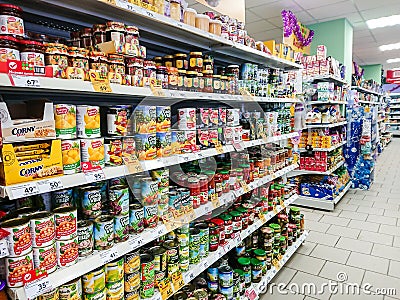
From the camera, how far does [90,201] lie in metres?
1.29

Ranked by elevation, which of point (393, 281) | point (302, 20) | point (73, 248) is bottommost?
point (393, 281)

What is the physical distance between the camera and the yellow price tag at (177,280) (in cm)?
165

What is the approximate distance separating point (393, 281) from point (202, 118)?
2464 millimetres

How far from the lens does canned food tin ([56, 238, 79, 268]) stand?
3.67 feet

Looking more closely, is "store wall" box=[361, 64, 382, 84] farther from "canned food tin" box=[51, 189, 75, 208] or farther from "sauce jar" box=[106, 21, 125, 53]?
"canned food tin" box=[51, 189, 75, 208]

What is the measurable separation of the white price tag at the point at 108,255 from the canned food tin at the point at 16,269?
0.30 meters

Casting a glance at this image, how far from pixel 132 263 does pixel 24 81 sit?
0.95m

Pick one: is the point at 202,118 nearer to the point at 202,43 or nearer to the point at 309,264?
the point at 202,43

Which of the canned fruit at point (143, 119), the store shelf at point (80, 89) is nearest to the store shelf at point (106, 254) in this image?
the canned fruit at point (143, 119)

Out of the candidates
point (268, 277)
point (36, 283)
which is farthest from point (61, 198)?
point (268, 277)

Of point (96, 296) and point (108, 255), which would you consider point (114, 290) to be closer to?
point (96, 296)

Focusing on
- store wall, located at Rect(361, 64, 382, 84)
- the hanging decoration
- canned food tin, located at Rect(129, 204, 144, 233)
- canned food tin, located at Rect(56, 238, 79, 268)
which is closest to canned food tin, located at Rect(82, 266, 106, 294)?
canned food tin, located at Rect(56, 238, 79, 268)

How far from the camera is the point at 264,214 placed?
8.82 ft

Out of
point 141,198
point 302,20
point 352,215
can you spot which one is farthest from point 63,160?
point 302,20
